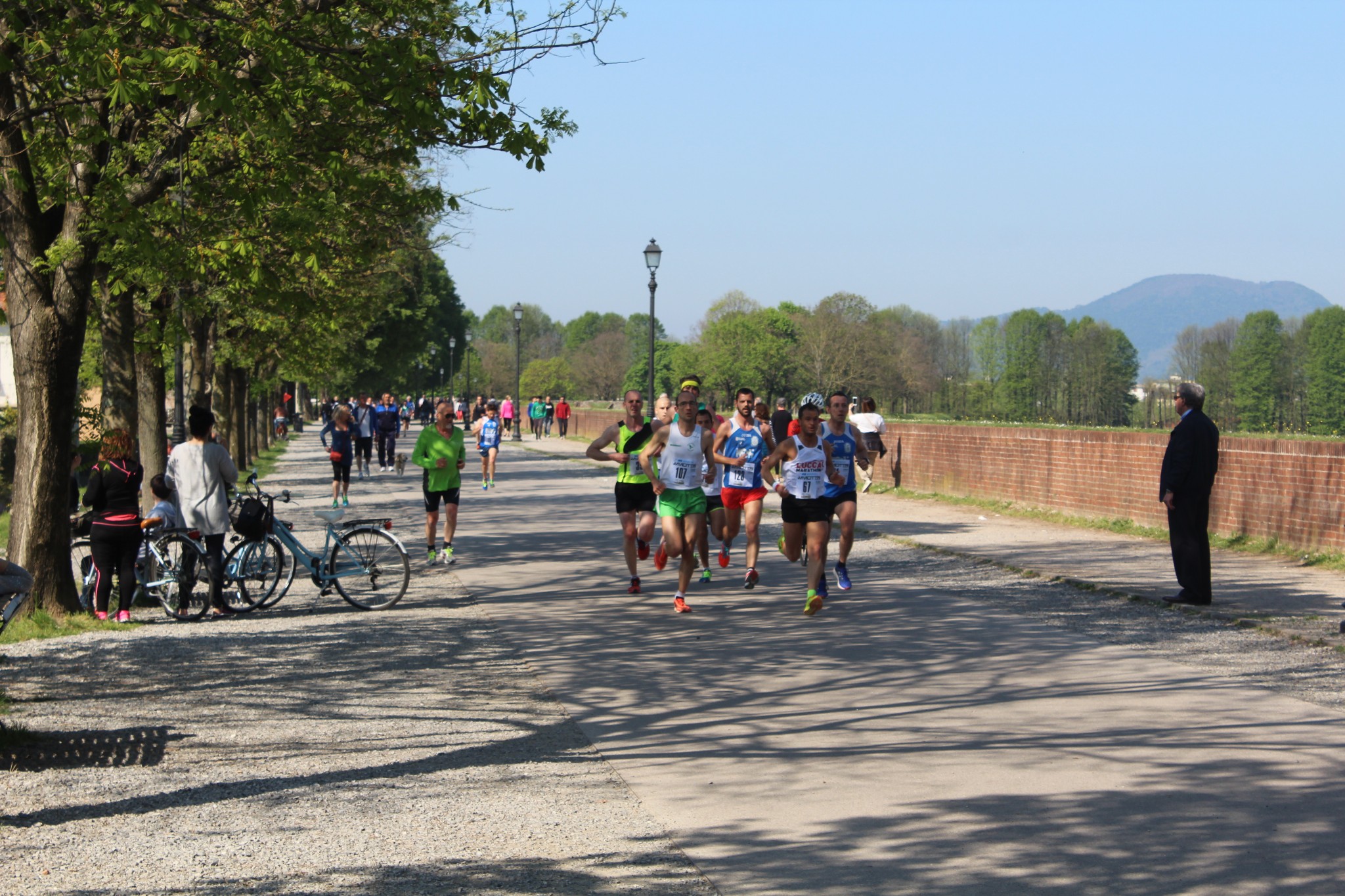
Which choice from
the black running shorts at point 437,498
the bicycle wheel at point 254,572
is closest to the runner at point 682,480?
the bicycle wheel at point 254,572

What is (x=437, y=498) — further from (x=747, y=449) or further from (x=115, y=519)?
(x=115, y=519)

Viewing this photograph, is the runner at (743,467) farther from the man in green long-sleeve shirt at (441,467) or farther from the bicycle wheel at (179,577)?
the bicycle wheel at (179,577)

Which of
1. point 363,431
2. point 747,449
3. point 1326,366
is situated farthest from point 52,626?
point 1326,366

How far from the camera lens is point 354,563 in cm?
1193

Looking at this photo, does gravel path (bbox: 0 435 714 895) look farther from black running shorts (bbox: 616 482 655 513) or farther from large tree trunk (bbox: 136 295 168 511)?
large tree trunk (bbox: 136 295 168 511)

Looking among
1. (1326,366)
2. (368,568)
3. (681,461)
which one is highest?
(1326,366)

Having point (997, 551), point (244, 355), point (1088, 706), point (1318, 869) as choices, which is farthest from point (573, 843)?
point (244, 355)

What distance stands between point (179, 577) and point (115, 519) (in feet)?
2.25

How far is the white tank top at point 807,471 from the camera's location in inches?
450

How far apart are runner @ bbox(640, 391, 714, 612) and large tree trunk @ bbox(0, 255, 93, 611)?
4825mm

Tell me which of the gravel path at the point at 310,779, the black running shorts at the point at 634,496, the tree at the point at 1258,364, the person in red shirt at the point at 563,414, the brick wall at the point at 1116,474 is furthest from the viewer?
the person in red shirt at the point at 563,414

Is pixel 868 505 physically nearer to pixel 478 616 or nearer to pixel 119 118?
pixel 478 616

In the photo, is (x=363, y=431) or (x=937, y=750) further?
(x=363, y=431)

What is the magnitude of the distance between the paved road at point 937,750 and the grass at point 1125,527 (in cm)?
473
